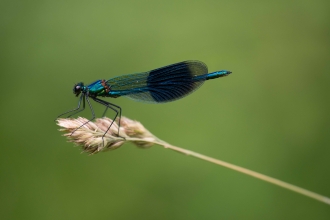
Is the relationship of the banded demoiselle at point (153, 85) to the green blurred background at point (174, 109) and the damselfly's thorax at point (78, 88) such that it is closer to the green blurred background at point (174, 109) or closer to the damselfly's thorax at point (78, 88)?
the damselfly's thorax at point (78, 88)

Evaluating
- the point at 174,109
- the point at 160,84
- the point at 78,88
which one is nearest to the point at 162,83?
the point at 160,84

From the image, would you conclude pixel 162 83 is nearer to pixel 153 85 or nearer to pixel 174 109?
pixel 153 85

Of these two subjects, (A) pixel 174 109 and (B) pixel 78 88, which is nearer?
(B) pixel 78 88

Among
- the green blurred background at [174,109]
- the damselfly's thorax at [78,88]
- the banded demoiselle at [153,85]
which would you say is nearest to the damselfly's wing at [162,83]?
the banded demoiselle at [153,85]

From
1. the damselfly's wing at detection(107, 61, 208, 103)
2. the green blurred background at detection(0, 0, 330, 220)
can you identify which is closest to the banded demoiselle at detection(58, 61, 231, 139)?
the damselfly's wing at detection(107, 61, 208, 103)

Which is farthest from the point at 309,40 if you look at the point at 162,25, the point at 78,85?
the point at 78,85

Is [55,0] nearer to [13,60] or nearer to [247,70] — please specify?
[13,60]
